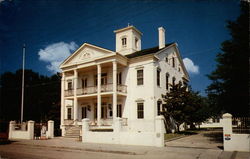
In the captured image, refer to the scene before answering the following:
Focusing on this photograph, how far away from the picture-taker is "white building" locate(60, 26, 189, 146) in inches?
806

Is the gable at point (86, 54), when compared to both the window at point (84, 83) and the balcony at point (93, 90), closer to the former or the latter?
the window at point (84, 83)

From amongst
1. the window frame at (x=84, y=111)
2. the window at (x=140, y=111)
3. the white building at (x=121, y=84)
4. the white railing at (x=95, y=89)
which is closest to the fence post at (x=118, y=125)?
the white building at (x=121, y=84)

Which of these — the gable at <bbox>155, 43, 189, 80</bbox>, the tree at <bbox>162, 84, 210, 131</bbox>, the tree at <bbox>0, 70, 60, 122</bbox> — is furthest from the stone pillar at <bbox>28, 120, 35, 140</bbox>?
the tree at <bbox>0, 70, 60, 122</bbox>

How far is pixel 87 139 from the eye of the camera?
1622 cm

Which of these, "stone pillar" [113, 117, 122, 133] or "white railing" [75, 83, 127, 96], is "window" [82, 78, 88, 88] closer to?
"white railing" [75, 83, 127, 96]

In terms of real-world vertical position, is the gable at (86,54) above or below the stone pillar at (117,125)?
Result: above

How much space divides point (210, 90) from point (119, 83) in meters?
9.00

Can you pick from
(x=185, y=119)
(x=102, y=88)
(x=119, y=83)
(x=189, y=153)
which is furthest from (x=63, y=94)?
(x=189, y=153)

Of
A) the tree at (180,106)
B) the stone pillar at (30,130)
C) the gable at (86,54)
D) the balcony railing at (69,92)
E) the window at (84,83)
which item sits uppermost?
the gable at (86,54)

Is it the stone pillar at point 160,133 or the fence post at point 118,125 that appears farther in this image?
the fence post at point 118,125

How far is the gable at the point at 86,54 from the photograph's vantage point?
2175 centimetres

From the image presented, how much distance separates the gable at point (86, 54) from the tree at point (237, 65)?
10467mm

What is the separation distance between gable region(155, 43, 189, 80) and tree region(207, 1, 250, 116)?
7.37 meters

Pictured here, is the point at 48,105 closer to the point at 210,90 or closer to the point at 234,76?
the point at 210,90
